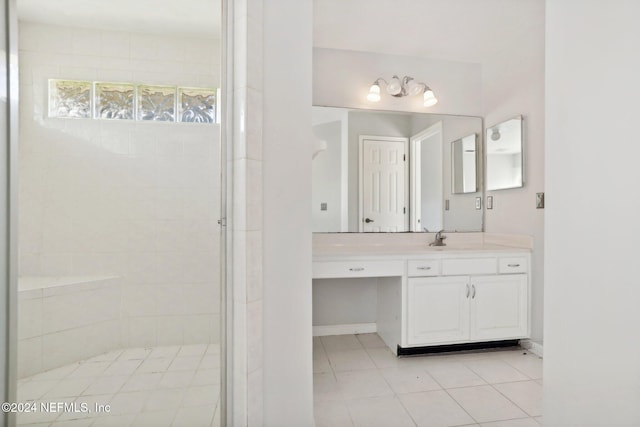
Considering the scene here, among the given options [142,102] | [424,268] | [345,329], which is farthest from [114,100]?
[345,329]

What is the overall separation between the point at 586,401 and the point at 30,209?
1933mm

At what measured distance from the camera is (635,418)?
2.70ft

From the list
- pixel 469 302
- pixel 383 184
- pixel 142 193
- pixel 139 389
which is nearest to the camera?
pixel 139 389

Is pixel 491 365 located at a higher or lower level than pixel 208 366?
lower

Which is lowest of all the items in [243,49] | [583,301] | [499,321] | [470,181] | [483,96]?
[499,321]

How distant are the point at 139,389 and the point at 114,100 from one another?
1.55 meters

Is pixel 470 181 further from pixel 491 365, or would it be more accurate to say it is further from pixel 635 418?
pixel 635 418

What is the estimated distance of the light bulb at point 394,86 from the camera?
2.53 m

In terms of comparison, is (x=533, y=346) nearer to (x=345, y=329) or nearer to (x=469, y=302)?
(x=469, y=302)

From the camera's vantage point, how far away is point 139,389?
1385mm

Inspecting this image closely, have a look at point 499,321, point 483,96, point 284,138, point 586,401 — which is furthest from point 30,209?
point 483,96

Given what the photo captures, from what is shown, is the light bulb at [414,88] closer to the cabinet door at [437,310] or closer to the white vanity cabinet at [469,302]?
the white vanity cabinet at [469,302]

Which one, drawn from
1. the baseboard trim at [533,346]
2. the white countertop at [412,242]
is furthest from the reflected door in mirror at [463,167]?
the baseboard trim at [533,346]

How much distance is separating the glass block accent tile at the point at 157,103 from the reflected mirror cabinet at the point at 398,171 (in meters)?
1.09
